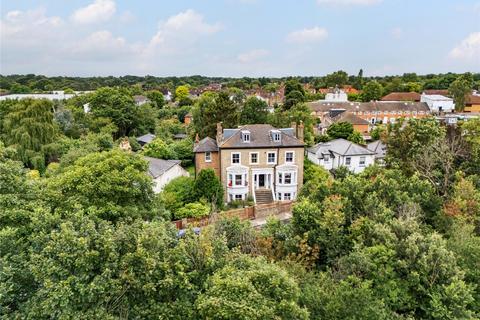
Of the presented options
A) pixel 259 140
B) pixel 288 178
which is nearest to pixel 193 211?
pixel 259 140

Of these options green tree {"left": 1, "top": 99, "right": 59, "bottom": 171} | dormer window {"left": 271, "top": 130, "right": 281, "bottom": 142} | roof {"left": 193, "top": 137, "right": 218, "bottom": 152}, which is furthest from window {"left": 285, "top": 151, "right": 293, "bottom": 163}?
green tree {"left": 1, "top": 99, "right": 59, "bottom": 171}

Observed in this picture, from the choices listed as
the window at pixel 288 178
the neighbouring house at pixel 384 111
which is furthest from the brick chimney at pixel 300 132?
the neighbouring house at pixel 384 111

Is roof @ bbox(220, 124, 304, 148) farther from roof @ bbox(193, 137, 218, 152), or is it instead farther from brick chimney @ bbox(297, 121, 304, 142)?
roof @ bbox(193, 137, 218, 152)

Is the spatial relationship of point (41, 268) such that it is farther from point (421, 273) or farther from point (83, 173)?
point (421, 273)

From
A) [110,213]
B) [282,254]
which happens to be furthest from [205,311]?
[110,213]

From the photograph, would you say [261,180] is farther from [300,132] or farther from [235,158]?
[300,132]
